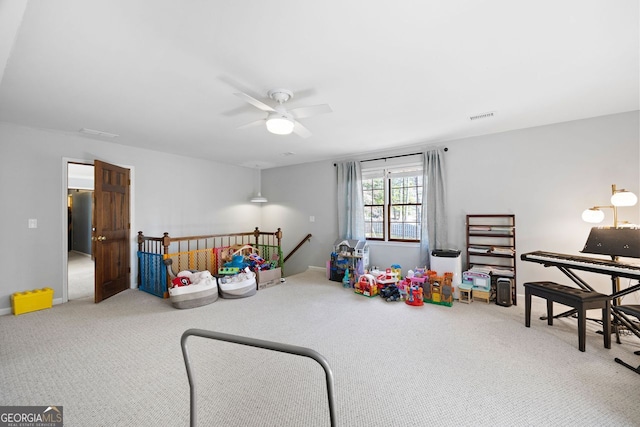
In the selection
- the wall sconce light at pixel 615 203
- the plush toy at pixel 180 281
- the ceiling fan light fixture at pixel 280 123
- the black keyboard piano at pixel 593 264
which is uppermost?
the ceiling fan light fixture at pixel 280 123

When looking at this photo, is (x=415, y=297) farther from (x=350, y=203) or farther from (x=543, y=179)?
(x=543, y=179)

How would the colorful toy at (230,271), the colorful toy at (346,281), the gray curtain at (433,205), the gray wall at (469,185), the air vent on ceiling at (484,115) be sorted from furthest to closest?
the colorful toy at (346,281) → the gray curtain at (433,205) → the colorful toy at (230,271) → the gray wall at (469,185) → the air vent on ceiling at (484,115)

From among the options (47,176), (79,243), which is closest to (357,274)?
(47,176)

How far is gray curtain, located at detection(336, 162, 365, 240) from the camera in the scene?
534 cm

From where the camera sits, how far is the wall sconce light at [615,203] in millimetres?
2869

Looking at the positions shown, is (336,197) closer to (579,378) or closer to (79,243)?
(579,378)

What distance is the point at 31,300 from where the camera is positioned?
3.45 m

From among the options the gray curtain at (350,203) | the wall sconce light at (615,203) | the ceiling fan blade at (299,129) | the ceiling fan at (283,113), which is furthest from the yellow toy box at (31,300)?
the wall sconce light at (615,203)

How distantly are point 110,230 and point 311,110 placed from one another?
3.79 m

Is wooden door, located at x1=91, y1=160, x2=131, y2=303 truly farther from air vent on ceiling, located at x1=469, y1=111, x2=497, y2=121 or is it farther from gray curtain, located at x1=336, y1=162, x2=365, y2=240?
air vent on ceiling, located at x1=469, y1=111, x2=497, y2=121

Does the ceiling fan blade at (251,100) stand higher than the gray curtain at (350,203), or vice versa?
the ceiling fan blade at (251,100)

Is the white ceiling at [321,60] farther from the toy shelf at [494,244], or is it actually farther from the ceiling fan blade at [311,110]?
the toy shelf at [494,244]

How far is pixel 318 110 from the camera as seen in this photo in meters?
2.45

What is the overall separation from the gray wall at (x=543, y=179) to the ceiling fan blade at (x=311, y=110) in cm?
295
